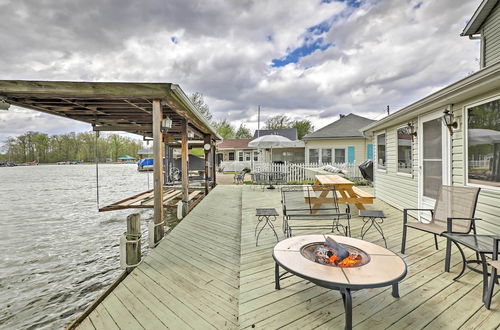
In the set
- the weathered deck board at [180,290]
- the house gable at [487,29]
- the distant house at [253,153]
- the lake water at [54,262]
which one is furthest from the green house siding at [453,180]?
the distant house at [253,153]

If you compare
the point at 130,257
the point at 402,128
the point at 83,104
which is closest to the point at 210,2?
the point at 83,104

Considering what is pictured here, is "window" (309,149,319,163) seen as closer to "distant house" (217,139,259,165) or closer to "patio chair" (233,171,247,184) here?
"patio chair" (233,171,247,184)

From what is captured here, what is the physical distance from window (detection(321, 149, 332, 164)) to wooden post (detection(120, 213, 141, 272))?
13156mm

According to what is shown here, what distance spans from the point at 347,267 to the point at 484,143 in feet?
9.70

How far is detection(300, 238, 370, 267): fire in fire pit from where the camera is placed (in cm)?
179

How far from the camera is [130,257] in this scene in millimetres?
2783

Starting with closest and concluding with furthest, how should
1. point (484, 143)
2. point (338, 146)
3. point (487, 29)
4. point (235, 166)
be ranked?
point (484, 143)
point (487, 29)
point (338, 146)
point (235, 166)

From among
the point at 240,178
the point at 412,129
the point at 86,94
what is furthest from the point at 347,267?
the point at 240,178

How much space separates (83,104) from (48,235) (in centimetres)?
371

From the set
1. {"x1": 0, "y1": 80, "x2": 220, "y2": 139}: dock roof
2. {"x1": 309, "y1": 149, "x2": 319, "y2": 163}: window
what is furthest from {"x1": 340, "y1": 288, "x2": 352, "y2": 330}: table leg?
{"x1": 309, "y1": 149, "x2": 319, "y2": 163}: window

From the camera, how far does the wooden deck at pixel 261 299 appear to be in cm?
168

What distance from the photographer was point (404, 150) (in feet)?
16.9

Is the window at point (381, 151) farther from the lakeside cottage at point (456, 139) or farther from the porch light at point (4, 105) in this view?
the porch light at point (4, 105)

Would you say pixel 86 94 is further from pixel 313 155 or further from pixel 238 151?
pixel 238 151
